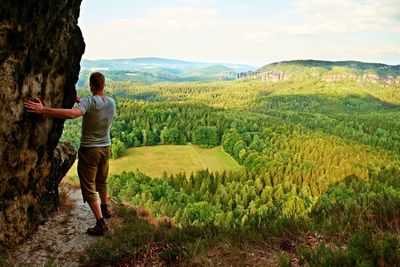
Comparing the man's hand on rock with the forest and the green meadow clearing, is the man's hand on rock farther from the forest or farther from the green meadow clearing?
the green meadow clearing

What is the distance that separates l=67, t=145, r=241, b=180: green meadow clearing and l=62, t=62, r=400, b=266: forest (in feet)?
10.9

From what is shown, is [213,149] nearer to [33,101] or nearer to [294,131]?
[294,131]

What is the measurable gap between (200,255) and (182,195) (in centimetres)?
5050

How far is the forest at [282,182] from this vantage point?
18.0 ft

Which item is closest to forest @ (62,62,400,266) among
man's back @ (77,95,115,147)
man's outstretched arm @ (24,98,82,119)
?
man's back @ (77,95,115,147)

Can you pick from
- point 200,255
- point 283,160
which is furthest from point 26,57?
point 283,160

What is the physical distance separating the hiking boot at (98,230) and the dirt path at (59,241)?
0.35ft

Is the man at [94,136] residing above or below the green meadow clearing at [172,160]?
above

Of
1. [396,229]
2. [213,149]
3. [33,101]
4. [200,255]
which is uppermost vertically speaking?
[33,101]

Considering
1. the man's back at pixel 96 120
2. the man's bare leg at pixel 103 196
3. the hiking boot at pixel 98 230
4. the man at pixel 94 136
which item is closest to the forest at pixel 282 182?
the hiking boot at pixel 98 230

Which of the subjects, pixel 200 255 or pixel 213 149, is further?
pixel 213 149

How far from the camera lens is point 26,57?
610 centimetres

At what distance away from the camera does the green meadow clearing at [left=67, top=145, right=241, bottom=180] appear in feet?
259

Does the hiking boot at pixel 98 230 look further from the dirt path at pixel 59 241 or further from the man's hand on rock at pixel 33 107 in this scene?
the man's hand on rock at pixel 33 107
